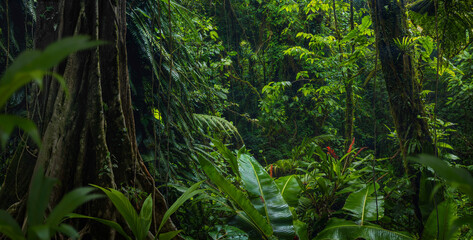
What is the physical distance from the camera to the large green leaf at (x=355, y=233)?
185 cm

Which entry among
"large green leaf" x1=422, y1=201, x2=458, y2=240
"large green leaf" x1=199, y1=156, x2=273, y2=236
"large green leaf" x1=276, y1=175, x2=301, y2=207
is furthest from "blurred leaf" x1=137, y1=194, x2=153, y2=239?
"large green leaf" x1=422, y1=201, x2=458, y2=240

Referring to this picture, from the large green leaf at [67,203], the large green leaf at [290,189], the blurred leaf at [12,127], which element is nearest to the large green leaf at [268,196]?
the large green leaf at [290,189]

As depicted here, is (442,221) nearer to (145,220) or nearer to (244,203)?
(244,203)

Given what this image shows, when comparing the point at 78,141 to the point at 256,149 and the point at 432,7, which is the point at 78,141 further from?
the point at 256,149

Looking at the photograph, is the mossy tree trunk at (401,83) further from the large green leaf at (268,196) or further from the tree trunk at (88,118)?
the tree trunk at (88,118)

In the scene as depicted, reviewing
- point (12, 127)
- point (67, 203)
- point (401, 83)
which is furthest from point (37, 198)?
point (401, 83)

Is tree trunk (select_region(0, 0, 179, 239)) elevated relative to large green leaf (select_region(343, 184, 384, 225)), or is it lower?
elevated

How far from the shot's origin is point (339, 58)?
18.9 ft

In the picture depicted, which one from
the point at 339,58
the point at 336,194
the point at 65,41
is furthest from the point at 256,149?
the point at 65,41

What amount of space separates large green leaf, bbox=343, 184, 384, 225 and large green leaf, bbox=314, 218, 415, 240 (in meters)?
0.12

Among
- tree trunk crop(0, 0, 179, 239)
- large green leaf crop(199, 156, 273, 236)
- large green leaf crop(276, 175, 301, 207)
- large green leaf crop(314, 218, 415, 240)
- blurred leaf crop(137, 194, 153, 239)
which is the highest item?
tree trunk crop(0, 0, 179, 239)

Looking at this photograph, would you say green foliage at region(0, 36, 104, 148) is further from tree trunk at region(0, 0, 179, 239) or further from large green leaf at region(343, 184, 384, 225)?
large green leaf at region(343, 184, 384, 225)

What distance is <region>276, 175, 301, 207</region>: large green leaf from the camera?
7.43 ft

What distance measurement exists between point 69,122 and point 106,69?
1.28 ft
